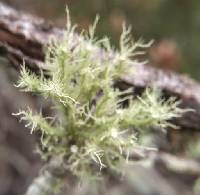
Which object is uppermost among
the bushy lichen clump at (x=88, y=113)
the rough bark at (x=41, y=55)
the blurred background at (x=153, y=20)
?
the blurred background at (x=153, y=20)

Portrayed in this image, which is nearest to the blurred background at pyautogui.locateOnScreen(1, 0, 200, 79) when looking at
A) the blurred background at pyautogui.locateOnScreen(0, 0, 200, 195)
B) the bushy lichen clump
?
the blurred background at pyautogui.locateOnScreen(0, 0, 200, 195)

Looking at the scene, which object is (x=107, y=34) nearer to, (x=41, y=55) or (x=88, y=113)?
(x=41, y=55)

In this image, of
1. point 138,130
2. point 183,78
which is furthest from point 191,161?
point 138,130

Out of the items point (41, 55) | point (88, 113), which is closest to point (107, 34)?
point (41, 55)

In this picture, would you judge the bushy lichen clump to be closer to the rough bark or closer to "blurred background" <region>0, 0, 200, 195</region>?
the rough bark

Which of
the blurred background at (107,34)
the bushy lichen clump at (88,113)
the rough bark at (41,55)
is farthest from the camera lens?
the blurred background at (107,34)

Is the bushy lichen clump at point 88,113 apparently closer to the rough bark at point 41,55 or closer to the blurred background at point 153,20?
the rough bark at point 41,55

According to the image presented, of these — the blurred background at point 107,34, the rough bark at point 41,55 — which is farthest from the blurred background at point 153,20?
the rough bark at point 41,55

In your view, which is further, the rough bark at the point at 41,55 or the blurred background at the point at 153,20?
the blurred background at the point at 153,20
